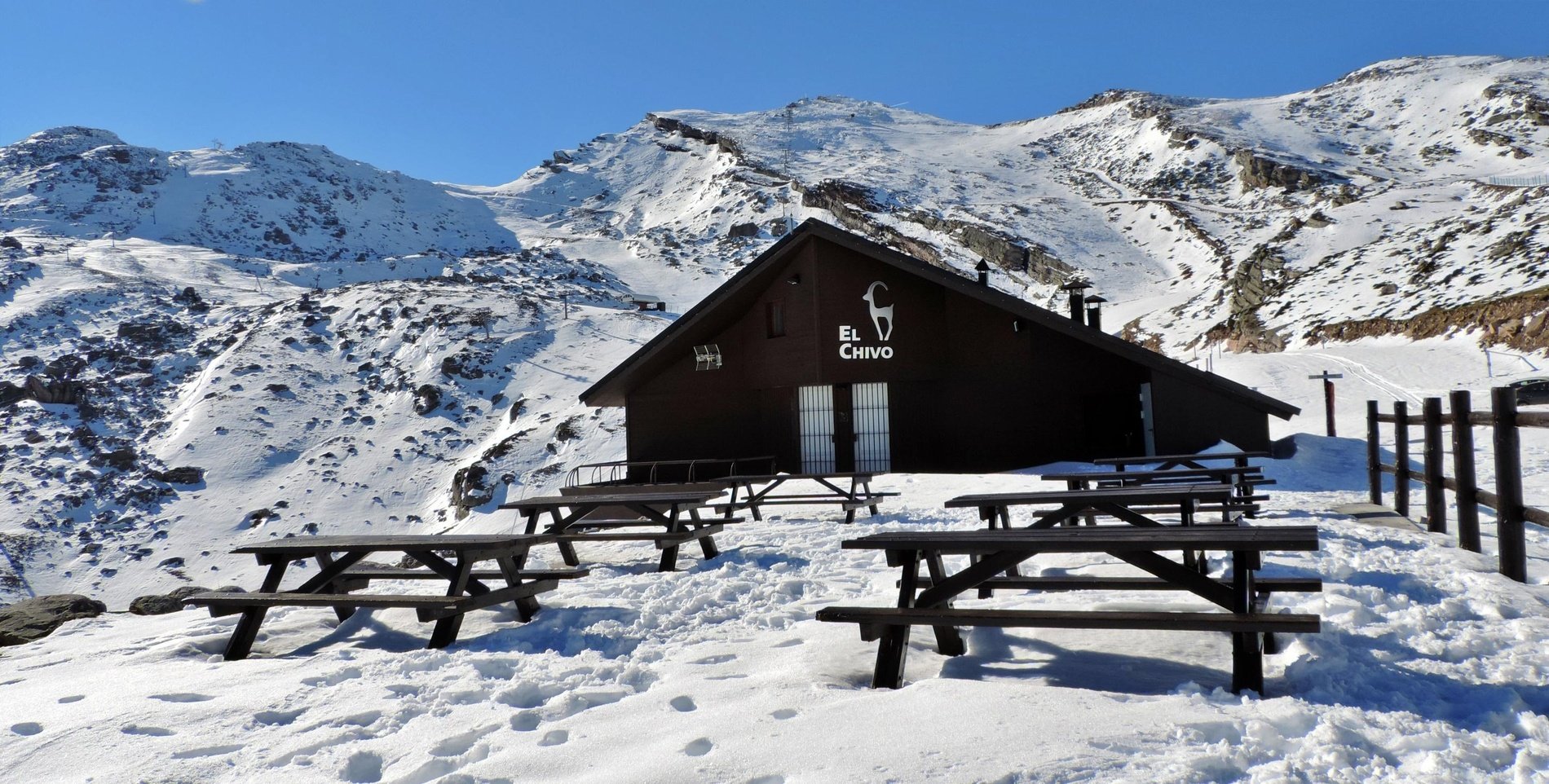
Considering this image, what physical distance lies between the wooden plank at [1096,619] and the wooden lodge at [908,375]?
1269 centimetres

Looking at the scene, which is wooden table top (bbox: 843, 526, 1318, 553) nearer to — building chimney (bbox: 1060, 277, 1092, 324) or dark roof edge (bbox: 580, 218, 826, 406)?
dark roof edge (bbox: 580, 218, 826, 406)

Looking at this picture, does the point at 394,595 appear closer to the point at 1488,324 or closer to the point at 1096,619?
the point at 1096,619

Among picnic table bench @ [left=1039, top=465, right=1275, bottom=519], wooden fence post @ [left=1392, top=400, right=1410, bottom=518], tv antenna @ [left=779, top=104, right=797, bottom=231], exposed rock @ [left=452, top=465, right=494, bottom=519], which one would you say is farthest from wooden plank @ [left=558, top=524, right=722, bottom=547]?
tv antenna @ [left=779, top=104, right=797, bottom=231]

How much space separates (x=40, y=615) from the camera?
19.8 ft

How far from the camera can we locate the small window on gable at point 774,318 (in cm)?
1777

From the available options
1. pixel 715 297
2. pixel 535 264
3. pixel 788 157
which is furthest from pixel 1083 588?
pixel 788 157

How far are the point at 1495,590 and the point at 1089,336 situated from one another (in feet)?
35.6

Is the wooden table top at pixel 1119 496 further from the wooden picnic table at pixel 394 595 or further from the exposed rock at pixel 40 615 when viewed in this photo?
the exposed rock at pixel 40 615

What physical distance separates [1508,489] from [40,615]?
9370 mm

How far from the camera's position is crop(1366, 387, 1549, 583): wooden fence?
5.39 metres

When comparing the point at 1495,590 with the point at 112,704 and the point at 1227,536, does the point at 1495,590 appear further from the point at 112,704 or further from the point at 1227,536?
the point at 112,704

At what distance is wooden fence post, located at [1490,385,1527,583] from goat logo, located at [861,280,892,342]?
1185cm

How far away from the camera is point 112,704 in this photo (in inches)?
144

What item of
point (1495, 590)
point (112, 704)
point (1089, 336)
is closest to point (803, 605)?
point (112, 704)
